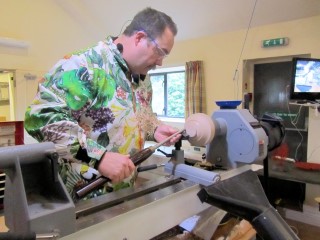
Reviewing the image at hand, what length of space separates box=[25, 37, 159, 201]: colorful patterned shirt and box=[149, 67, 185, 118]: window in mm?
3531

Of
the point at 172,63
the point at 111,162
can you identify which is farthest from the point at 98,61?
the point at 172,63

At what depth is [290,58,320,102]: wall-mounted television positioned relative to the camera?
9.66ft

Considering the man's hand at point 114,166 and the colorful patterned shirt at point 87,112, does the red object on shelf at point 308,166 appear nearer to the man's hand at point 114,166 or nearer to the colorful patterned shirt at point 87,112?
the colorful patterned shirt at point 87,112

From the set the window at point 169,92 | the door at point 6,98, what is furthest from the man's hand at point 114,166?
the door at point 6,98

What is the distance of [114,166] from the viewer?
2.68 ft

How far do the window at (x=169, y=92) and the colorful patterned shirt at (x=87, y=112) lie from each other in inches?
139

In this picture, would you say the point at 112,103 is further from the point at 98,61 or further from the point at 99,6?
the point at 99,6

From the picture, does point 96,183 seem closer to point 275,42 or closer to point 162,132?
point 162,132

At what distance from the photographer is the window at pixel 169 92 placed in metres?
4.75

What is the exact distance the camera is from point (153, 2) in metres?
3.79

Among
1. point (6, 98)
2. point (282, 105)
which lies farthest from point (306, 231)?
point (6, 98)

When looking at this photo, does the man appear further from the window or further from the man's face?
the window

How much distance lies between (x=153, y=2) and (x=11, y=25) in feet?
7.20

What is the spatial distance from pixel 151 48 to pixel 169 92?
12.7 feet
